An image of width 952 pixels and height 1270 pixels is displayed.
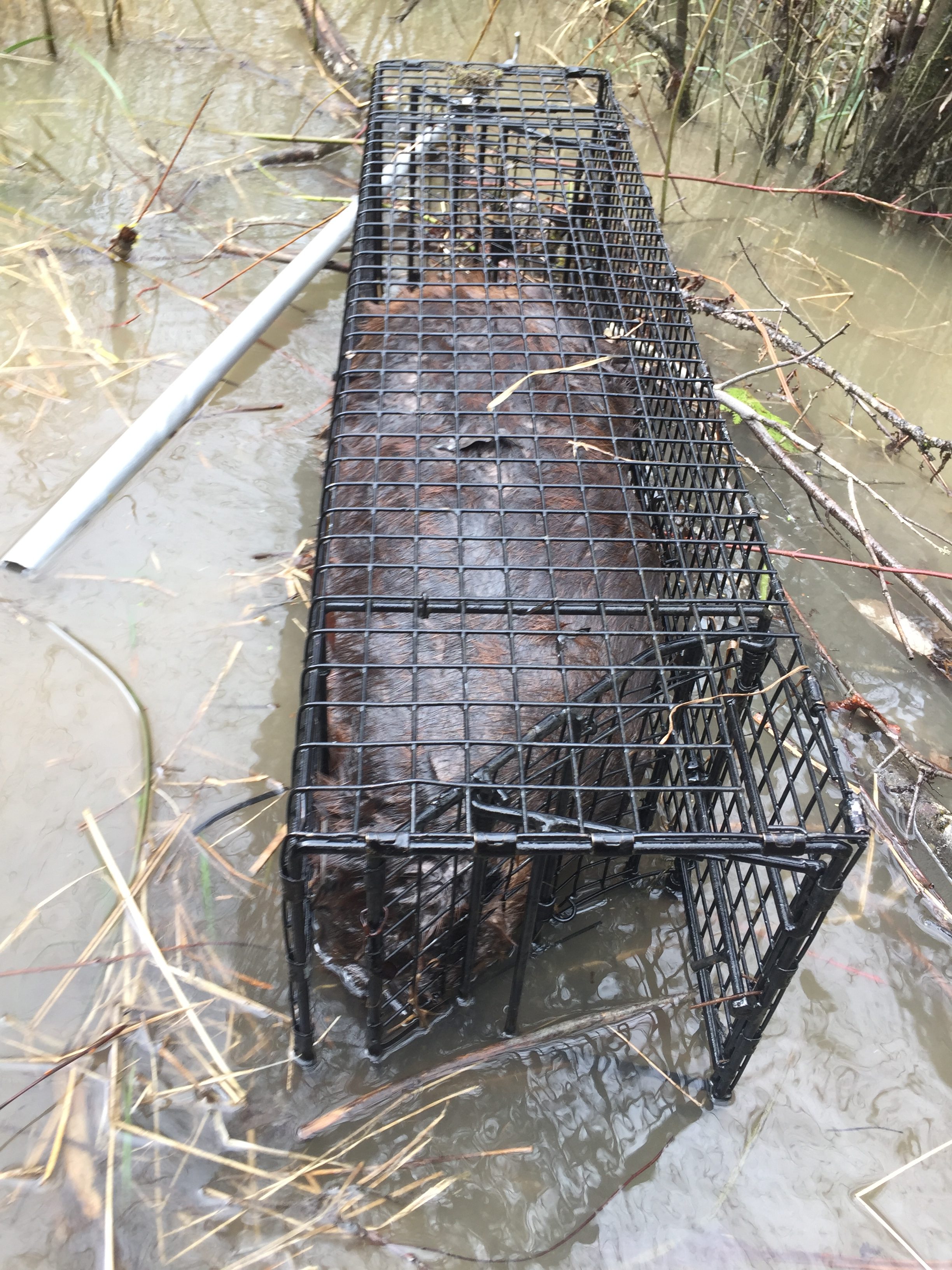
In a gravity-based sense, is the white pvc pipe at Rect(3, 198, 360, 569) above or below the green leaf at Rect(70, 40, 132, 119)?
below

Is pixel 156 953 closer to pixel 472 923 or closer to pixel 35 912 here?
pixel 35 912

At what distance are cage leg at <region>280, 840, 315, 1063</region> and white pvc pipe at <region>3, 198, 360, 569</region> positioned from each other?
1.81m

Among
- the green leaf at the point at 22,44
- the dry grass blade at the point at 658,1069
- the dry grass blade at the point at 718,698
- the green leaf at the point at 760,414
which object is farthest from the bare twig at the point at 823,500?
the green leaf at the point at 22,44

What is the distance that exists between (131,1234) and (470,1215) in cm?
70

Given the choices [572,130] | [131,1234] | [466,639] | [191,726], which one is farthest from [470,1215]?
[572,130]

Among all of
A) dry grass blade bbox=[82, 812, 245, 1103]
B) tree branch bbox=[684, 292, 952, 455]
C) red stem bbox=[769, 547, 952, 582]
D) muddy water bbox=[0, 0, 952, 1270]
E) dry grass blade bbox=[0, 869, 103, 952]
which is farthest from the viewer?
tree branch bbox=[684, 292, 952, 455]

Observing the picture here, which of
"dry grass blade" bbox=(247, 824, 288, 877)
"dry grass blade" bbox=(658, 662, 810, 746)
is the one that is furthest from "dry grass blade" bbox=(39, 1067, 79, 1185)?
"dry grass blade" bbox=(658, 662, 810, 746)

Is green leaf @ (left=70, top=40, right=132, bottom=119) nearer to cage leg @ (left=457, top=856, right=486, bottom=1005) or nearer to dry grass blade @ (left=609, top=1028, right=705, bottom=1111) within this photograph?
cage leg @ (left=457, top=856, right=486, bottom=1005)

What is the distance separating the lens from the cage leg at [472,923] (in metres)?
1.59

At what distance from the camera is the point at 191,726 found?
8.96 ft

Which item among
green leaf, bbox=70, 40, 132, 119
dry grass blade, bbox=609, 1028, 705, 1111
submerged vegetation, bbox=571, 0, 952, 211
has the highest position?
submerged vegetation, bbox=571, 0, 952, 211

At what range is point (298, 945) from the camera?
1.67 m

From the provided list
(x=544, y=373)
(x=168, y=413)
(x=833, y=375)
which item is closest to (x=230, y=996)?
(x=544, y=373)

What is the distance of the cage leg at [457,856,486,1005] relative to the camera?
1594 mm
